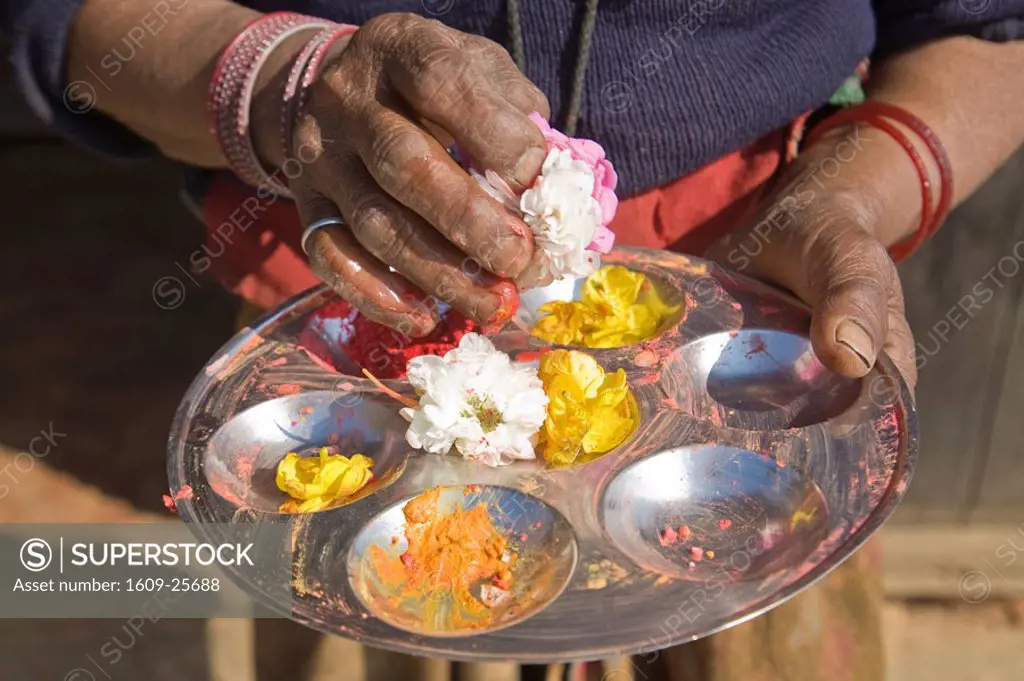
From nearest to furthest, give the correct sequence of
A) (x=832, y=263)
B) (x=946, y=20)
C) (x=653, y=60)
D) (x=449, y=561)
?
1. (x=449, y=561)
2. (x=832, y=263)
3. (x=653, y=60)
4. (x=946, y=20)

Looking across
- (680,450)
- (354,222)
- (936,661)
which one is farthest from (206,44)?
(936,661)

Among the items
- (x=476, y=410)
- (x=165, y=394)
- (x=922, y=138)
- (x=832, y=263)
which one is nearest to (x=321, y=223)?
(x=476, y=410)

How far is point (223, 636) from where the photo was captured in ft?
6.60

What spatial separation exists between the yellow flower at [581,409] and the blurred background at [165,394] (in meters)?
0.90

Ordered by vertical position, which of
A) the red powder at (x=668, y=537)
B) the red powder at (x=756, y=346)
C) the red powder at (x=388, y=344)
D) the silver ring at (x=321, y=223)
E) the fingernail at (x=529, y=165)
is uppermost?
the fingernail at (x=529, y=165)

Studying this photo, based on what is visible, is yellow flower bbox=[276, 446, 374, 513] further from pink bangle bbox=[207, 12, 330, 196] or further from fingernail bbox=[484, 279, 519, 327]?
pink bangle bbox=[207, 12, 330, 196]

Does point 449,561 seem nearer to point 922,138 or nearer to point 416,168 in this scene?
point 416,168

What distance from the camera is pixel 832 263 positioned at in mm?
1096

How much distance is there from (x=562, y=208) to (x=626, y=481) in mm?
284

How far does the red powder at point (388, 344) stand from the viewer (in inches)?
43.5

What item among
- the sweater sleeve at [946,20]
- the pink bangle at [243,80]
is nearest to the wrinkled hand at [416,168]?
the pink bangle at [243,80]

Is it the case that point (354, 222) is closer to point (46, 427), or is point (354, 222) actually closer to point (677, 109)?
point (677, 109)

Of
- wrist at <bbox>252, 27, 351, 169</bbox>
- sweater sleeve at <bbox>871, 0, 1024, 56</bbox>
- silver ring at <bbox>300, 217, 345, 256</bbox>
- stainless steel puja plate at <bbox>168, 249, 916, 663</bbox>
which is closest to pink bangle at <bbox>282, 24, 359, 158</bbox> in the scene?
wrist at <bbox>252, 27, 351, 169</bbox>

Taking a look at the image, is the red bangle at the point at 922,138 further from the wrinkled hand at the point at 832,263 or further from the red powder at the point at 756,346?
the red powder at the point at 756,346
